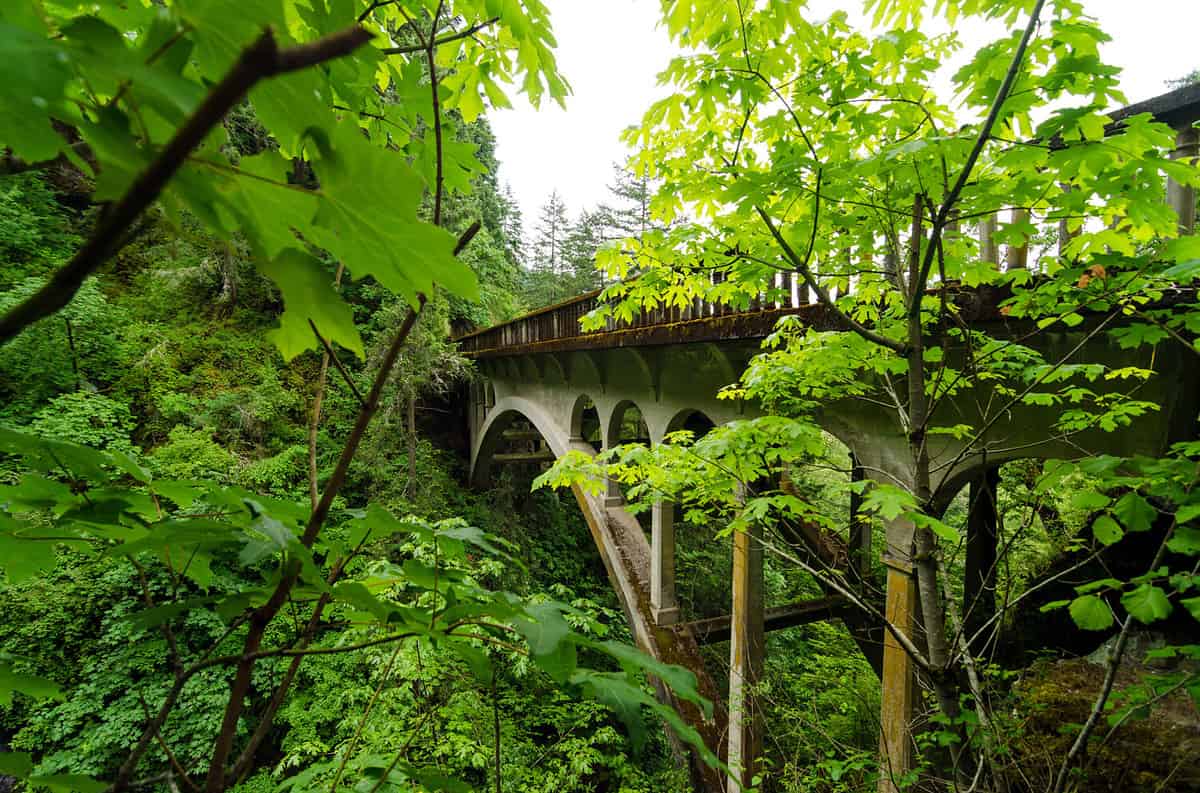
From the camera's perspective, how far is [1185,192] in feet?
6.89

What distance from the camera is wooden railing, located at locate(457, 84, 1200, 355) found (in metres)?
2.02

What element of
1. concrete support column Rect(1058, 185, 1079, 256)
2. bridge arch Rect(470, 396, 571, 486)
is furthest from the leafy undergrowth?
bridge arch Rect(470, 396, 571, 486)

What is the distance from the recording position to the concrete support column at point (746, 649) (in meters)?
5.52

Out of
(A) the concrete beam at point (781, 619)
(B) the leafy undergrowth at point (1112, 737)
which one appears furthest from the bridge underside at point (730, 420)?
(B) the leafy undergrowth at point (1112, 737)

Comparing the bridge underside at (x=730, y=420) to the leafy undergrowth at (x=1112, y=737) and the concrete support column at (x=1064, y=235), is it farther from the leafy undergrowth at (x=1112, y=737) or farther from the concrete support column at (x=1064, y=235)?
the leafy undergrowth at (x=1112, y=737)

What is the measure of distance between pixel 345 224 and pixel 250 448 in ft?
36.8

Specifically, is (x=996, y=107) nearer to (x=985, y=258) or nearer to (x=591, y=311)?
(x=985, y=258)

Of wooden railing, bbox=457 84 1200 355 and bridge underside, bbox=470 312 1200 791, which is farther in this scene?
bridge underside, bbox=470 312 1200 791

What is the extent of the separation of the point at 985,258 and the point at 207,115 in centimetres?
295

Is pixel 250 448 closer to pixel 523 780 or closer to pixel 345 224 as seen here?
pixel 523 780

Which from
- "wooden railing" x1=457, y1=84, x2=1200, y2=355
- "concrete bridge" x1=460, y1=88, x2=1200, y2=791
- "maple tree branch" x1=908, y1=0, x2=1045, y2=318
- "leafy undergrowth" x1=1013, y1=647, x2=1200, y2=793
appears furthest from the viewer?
"leafy undergrowth" x1=1013, y1=647, x2=1200, y2=793

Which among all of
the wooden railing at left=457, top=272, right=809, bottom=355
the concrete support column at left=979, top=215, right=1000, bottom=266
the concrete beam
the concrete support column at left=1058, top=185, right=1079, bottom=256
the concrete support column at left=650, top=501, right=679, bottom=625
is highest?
the wooden railing at left=457, top=272, right=809, bottom=355

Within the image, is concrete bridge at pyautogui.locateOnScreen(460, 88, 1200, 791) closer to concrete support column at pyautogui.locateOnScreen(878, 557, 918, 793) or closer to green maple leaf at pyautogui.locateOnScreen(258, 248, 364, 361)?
concrete support column at pyautogui.locateOnScreen(878, 557, 918, 793)

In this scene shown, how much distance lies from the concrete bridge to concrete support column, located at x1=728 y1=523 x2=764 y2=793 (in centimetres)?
2
